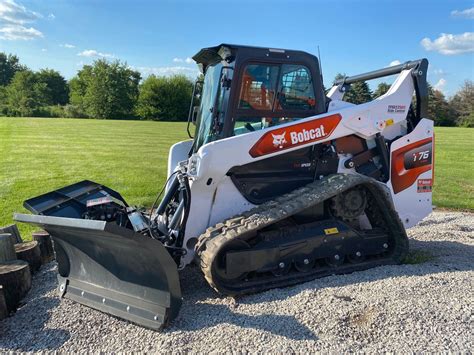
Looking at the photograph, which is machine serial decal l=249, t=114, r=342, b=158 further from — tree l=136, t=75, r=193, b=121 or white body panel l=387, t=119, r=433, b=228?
tree l=136, t=75, r=193, b=121

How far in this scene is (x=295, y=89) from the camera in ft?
17.1

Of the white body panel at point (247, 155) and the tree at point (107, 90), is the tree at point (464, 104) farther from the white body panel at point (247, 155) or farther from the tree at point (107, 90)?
the white body panel at point (247, 155)

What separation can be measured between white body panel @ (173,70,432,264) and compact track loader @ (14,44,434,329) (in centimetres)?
1

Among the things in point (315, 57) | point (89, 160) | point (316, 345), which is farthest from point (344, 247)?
point (89, 160)

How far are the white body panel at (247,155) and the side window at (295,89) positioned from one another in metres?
0.26

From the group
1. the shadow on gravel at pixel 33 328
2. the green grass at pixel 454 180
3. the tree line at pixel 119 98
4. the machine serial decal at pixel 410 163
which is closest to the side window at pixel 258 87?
the machine serial decal at pixel 410 163

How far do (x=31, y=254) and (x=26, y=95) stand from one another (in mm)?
79399

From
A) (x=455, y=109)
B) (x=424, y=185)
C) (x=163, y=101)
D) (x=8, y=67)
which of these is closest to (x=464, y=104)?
(x=455, y=109)

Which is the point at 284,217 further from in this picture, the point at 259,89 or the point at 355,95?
the point at 355,95

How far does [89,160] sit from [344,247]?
14113 millimetres

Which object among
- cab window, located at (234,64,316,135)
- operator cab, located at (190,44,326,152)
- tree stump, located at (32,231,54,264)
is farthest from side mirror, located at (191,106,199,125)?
tree stump, located at (32,231,54,264)

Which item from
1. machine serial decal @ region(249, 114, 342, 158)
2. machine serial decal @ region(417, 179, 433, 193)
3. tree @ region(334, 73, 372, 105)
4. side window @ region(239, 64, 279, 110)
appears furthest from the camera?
tree @ region(334, 73, 372, 105)

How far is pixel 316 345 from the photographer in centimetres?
360

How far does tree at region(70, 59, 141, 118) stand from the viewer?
241 ft
